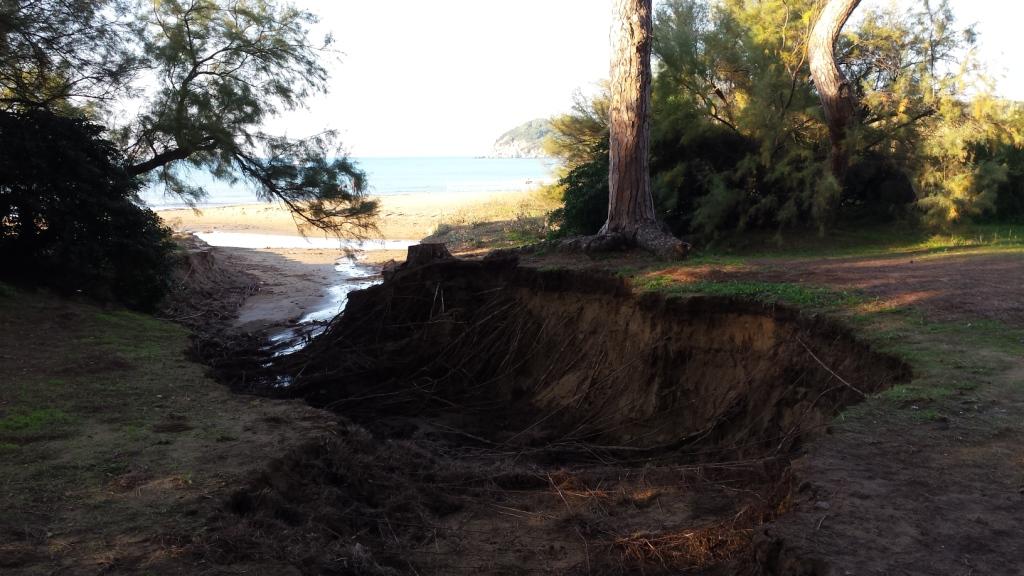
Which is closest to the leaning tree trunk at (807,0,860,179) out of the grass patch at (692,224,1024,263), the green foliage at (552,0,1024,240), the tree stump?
the green foliage at (552,0,1024,240)

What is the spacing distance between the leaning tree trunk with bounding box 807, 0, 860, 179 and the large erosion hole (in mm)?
8121

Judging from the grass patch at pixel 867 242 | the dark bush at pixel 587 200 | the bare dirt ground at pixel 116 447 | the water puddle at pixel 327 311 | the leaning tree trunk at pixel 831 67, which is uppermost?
the leaning tree trunk at pixel 831 67

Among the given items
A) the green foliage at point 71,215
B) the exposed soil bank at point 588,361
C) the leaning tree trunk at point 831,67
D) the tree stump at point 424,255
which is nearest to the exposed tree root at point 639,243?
the exposed soil bank at point 588,361

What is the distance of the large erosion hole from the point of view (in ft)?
16.5

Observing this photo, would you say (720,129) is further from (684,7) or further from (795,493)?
(795,493)

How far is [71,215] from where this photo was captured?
12391 mm

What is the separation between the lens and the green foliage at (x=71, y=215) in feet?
39.7

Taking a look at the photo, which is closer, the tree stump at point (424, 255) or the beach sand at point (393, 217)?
the tree stump at point (424, 255)

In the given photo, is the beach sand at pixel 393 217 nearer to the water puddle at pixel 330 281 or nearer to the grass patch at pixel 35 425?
the water puddle at pixel 330 281

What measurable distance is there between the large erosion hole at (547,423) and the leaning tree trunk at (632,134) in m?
3.50

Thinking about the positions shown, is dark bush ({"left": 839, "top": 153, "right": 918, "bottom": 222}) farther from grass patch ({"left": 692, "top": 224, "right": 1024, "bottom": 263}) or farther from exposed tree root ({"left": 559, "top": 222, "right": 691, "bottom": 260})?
exposed tree root ({"left": 559, "top": 222, "right": 691, "bottom": 260})

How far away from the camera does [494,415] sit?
953cm

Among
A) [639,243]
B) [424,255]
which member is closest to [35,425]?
[424,255]

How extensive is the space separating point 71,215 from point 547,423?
8.95m
